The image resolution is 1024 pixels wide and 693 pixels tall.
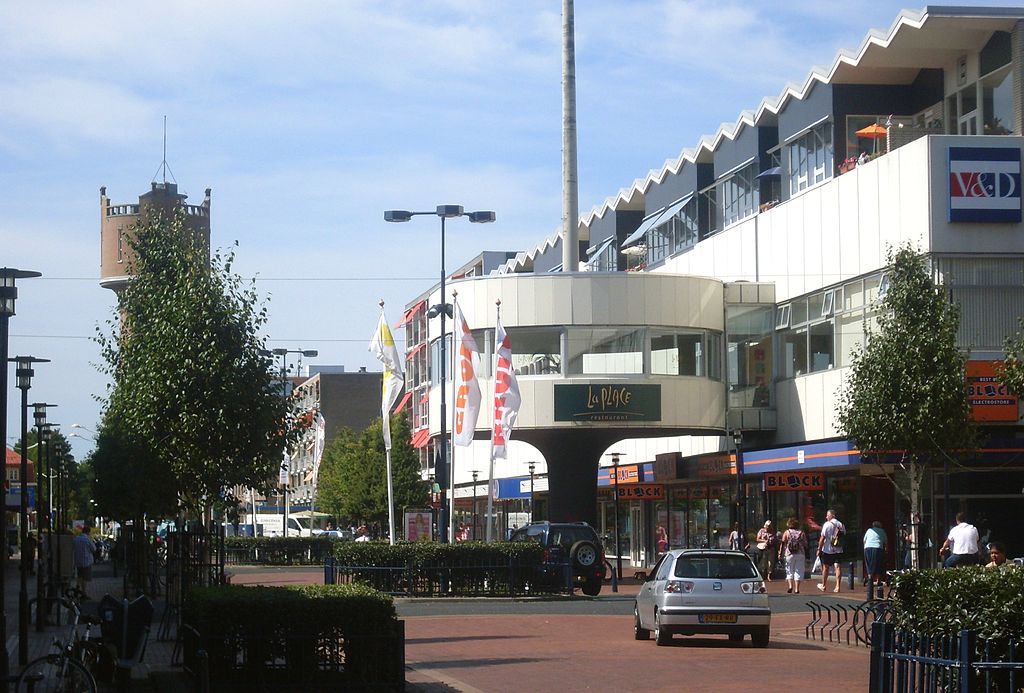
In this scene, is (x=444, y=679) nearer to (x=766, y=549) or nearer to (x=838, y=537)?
(x=838, y=537)

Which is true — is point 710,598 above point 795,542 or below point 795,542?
below

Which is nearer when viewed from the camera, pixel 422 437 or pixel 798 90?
pixel 798 90

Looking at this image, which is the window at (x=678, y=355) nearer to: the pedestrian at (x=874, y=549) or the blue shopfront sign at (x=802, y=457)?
the blue shopfront sign at (x=802, y=457)

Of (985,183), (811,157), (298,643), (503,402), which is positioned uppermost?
(811,157)

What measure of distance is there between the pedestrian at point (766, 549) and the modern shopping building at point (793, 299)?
0.94 metres

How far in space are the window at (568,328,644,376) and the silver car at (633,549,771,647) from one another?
25.1m

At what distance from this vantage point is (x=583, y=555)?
3806 centimetres

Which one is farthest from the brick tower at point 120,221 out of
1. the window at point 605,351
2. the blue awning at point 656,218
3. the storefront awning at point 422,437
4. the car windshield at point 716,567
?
the car windshield at point 716,567

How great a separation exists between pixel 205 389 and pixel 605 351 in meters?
20.8

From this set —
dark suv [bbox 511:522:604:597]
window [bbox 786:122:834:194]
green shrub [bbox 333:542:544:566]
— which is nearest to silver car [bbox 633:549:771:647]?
green shrub [bbox 333:542:544:566]

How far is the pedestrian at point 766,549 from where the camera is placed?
4241cm

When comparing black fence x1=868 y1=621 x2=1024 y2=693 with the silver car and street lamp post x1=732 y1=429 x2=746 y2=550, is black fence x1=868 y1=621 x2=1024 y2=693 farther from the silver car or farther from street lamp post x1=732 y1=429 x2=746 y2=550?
street lamp post x1=732 y1=429 x2=746 y2=550

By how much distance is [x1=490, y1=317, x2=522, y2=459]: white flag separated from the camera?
43.4 m

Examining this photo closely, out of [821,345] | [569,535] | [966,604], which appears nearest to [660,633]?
[966,604]
